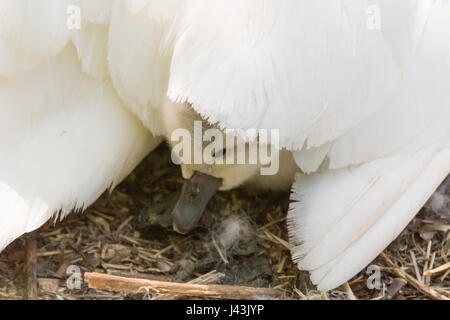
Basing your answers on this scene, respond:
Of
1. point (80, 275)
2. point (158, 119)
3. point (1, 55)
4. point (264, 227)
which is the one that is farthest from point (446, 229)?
point (1, 55)

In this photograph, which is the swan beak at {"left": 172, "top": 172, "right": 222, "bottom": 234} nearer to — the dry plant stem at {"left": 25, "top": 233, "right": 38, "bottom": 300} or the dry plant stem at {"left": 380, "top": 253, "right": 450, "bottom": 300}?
the dry plant stem at {"left": 25, "top": 233, "right": 38, "bottom": 300}

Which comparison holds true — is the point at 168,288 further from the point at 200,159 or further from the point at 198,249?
the point at 200,159

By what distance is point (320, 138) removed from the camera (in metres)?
1.85

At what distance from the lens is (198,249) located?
2260 millimetres

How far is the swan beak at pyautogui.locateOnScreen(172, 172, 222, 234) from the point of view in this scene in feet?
7.20

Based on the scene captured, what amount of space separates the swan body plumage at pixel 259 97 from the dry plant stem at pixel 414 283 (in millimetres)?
226

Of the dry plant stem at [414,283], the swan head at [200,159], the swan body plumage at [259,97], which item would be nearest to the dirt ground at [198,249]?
the dry plant stem at [414,283]

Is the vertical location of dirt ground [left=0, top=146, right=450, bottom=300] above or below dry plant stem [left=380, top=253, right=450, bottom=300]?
above

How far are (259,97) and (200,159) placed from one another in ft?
1.55

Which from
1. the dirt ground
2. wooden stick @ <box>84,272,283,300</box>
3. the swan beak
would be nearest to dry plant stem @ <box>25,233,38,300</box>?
the dirt ground

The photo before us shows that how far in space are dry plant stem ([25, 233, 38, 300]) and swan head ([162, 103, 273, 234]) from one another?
410mm

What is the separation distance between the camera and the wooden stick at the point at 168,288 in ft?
6.65

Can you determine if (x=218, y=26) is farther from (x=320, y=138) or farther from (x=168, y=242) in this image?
(x=168, y=242)

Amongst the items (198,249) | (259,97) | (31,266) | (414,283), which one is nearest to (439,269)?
(414,283)
